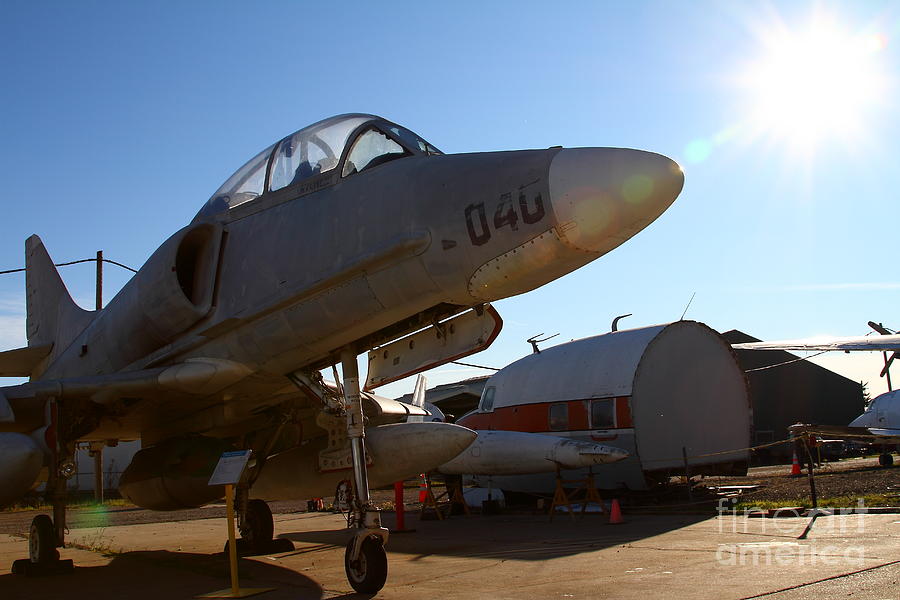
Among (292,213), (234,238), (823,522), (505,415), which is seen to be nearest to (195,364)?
(234,238)

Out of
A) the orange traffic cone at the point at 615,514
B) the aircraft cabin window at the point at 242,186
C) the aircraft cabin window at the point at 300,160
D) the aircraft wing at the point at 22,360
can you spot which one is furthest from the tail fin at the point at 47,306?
the orange traffic cone at the point at 615,514

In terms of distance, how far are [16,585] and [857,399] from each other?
4989 cm

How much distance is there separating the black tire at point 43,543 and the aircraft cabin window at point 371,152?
19.0 ft

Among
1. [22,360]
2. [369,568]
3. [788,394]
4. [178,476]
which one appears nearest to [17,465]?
[178,476]

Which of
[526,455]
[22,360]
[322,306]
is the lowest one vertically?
[526,455]

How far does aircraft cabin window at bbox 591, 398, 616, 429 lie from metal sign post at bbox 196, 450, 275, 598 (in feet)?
32.4

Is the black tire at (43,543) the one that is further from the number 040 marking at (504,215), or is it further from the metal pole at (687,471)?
the metal pole at (687,471)

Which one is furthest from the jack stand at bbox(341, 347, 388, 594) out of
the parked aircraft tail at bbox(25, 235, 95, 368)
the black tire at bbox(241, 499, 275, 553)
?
the parked aircraft tail at bbox(25, 235, 95, 368)

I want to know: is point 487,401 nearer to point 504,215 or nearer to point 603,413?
point 603,413

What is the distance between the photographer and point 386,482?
839 centimetres

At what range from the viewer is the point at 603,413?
15953mm

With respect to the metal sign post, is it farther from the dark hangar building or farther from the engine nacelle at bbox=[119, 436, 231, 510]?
the dark hangar building

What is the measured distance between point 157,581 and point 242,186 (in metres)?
4.28
